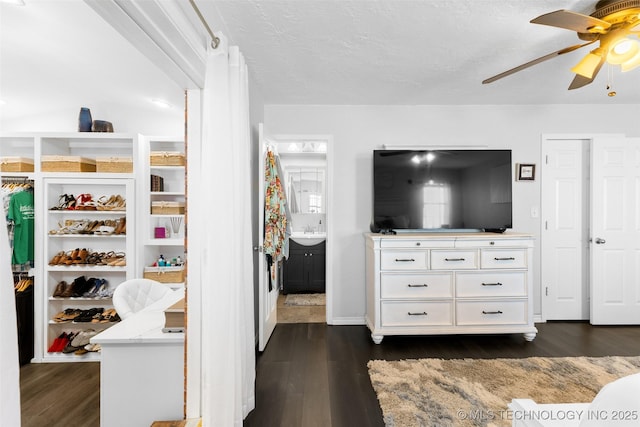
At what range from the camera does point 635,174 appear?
3.52 meters

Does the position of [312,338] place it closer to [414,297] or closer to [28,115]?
[414,297]

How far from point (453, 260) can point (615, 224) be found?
6.90 ft

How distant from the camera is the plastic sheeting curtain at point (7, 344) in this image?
24.5 inches

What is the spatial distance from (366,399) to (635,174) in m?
3.90

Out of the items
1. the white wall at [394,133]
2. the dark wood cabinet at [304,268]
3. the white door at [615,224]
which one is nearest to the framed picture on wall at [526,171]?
the white wall at [394,133]

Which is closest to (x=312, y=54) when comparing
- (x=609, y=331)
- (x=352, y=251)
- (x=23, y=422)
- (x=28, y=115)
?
(x=352, y=251)

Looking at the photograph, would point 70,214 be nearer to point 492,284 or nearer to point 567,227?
point 492,284

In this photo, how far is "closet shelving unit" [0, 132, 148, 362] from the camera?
2799 mm

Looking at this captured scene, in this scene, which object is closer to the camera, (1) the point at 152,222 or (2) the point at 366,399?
(2) the point at 366,399

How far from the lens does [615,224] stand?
3.53 metres

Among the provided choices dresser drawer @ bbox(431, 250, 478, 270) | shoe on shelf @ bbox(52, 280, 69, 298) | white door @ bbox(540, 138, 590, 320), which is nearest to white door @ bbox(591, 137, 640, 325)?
white door @ bbox(540, 138, 590, 320)

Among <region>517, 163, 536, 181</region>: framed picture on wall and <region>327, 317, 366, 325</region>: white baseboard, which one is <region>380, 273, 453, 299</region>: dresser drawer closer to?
<region>327, 317, 366, 325</region>: white baseboard

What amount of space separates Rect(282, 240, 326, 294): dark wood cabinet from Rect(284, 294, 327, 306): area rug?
0.38ft

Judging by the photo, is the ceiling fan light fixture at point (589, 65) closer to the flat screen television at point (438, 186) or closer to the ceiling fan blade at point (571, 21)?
the ceiling fan blade at point (571, 21)
